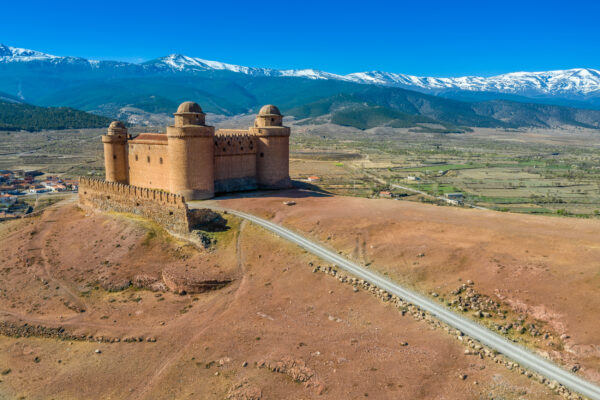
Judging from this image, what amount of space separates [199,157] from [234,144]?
544 cm

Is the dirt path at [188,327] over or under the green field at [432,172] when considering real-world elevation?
under

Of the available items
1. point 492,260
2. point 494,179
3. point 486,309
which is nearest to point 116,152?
point 492,260

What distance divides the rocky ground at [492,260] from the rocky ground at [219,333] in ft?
9.32

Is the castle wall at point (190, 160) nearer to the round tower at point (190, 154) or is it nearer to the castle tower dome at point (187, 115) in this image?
the round tower at point (190, 154)

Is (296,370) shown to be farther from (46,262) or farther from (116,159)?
(116,159)

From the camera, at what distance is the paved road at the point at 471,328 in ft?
56.7

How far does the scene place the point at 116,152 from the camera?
166 feet

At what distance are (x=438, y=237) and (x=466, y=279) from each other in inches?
231

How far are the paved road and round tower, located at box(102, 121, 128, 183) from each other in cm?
2850

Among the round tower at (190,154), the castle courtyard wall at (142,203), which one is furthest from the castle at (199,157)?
the castle courtyard wall at (142,203)

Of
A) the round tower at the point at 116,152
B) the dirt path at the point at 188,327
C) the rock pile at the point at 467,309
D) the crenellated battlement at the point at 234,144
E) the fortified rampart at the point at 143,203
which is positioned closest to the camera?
the rock pile at the point at 467,309

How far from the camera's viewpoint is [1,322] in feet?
87.6

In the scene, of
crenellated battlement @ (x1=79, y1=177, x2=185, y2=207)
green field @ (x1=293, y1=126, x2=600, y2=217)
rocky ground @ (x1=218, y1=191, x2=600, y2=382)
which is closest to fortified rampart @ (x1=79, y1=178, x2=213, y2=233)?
crenellated battlement @ (x1=79, y1=177, x2=185, y2=207)

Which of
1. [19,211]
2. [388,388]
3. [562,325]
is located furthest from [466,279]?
[19,211]
